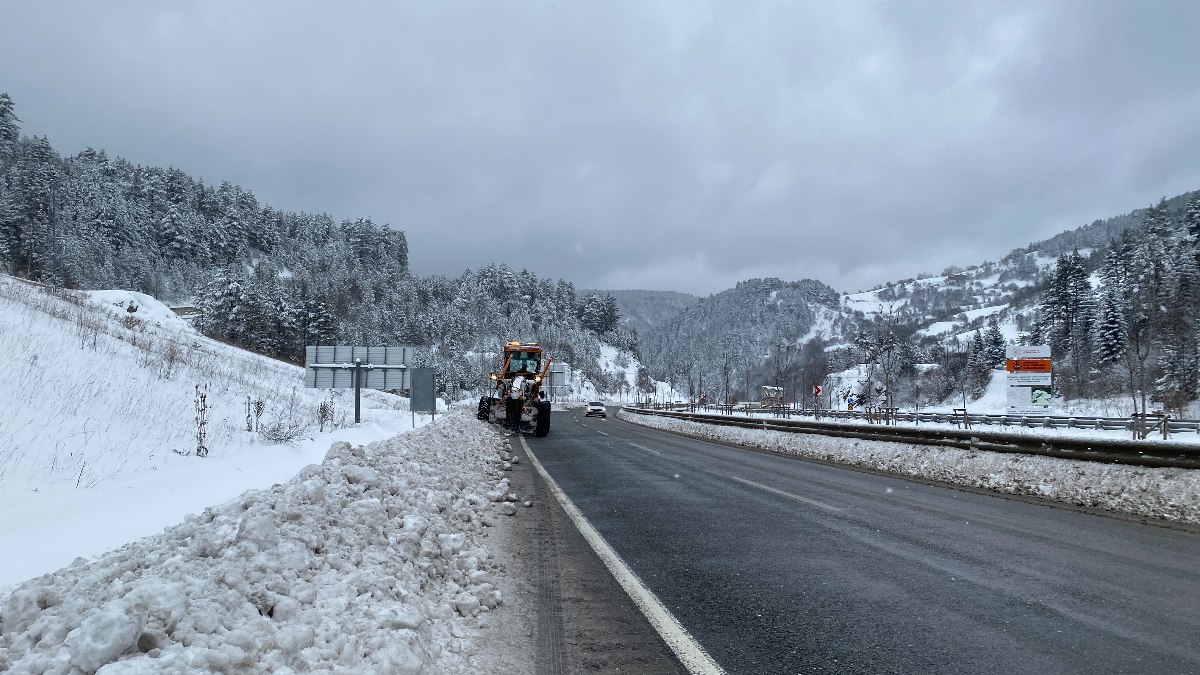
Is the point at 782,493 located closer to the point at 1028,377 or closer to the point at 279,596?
the point at 279,596

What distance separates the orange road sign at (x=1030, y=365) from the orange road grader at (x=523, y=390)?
94.0 ft

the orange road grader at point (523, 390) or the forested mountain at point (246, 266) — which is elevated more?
the forested mountain at point (246, 266)

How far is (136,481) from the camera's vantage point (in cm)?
855

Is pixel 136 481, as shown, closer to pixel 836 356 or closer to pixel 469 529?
pixel 469 529

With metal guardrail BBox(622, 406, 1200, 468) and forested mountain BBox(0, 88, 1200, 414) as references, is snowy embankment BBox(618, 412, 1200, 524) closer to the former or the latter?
metal guardrail BBox(622, 406, 1200, 468)

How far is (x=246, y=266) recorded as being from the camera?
151000 millimetres

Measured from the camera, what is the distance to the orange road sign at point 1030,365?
1480 inches

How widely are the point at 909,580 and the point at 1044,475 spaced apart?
7603 mm

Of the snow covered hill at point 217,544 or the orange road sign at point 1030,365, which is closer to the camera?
the snow covered hill at point 217,544

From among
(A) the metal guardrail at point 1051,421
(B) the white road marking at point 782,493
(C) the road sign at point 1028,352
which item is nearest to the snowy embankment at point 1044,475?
(B) the white road marking at point 782,493

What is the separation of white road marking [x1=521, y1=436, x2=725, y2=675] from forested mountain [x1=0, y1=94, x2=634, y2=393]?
8009cm

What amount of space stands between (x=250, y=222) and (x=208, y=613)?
186 metres

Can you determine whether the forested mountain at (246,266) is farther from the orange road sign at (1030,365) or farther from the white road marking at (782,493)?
the white road marking at (782,493)

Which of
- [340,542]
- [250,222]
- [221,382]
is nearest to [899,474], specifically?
[340,542]
